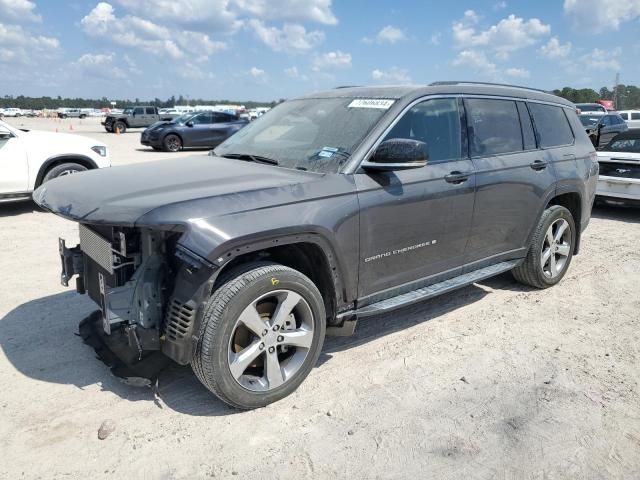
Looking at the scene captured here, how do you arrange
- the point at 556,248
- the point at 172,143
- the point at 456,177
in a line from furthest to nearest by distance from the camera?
the point at 172,143, the point at 556,248, the point at 456,177

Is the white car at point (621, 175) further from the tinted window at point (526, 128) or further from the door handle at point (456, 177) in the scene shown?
the door handle at point (456, 177)

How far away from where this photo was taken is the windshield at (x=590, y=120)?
18.8m

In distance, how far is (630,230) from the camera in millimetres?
8172

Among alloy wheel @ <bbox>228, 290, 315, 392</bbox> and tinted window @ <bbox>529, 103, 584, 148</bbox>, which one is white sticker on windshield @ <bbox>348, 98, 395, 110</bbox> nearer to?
alloy wheel @ <bbox>228, 290, 315, 392</bbox>

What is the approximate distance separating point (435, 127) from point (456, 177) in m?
0.41

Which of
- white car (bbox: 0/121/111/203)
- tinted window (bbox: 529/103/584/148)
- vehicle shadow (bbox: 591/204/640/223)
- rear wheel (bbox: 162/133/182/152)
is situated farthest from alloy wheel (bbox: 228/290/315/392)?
rear wheel (bbox: 162/133/182/152)

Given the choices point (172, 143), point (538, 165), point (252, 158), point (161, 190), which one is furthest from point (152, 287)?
point (172, 143)

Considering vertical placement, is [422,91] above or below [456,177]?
above

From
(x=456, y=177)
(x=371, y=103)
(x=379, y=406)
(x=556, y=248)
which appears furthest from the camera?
(x=556, y=248)

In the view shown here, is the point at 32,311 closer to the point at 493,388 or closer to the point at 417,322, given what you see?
the point at 417,322

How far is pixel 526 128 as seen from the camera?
4930 mm

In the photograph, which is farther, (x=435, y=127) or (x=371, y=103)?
(x=435, y=127)

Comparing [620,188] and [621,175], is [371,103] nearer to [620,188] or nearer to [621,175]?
[620,188]

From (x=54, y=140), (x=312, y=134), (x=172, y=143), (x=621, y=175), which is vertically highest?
(x=312, y=134)
